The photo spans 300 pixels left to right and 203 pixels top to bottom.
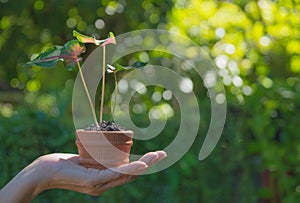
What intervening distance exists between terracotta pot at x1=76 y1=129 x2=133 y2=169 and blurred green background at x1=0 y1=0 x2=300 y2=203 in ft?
4.03

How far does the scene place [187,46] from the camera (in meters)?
4.50

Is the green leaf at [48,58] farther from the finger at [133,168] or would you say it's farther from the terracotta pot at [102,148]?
the finger at [133,168]

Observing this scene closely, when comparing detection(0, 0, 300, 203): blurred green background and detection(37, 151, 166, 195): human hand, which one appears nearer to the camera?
detection(37, 151, 166, 195): human hand

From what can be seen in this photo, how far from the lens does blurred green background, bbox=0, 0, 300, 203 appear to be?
3.17 meters

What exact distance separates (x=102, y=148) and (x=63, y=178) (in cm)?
15

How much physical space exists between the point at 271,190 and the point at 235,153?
0.33 m

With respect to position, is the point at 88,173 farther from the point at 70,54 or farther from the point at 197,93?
the point at 197,93

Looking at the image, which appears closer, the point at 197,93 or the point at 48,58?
the point at 48,58

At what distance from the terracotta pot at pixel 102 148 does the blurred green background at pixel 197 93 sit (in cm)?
123

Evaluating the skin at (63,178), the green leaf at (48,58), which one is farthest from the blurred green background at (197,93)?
the green leaf at (48,58)

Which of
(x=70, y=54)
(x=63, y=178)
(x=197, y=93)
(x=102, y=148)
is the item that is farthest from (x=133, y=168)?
(x=197, y=93)

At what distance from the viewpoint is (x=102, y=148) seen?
1.91 metres

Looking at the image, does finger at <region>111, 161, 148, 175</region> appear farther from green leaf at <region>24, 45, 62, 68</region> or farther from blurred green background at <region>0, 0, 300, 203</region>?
blurred green background at <region>0, 0, 300, 203</region>

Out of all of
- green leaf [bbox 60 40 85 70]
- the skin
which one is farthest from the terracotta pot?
green leaf [bbox 60 40 85 70]
